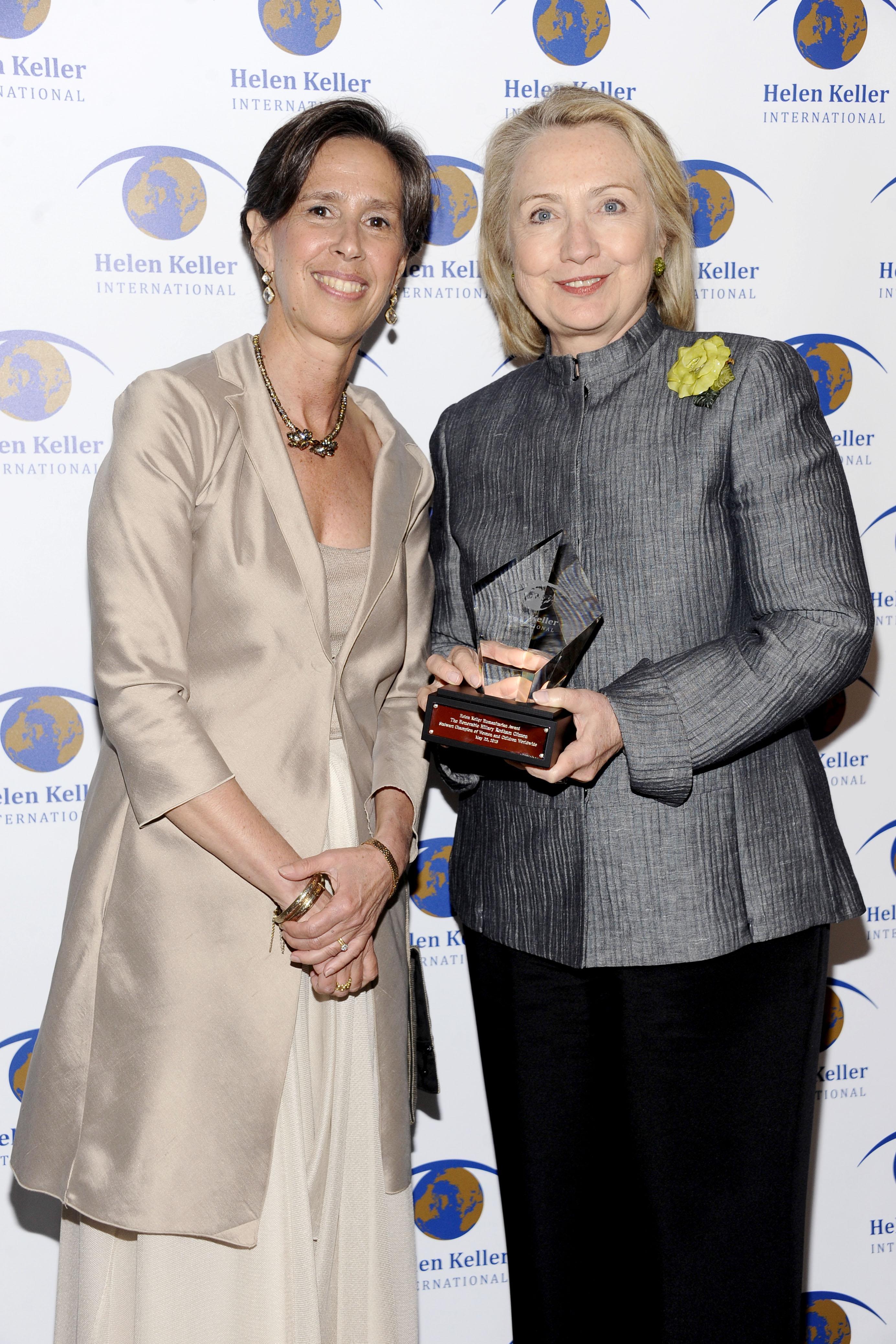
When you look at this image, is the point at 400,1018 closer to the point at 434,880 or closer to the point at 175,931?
the point at 175,931

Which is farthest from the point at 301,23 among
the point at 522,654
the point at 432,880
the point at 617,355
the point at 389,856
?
the point at 432,880

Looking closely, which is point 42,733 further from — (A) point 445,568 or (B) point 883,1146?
(B) point 883,1146

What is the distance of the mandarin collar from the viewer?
72.1 inches

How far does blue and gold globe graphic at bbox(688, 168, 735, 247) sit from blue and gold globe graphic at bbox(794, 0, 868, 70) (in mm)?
320

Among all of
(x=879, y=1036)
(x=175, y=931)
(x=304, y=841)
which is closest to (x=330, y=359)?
(x=304, y=841)

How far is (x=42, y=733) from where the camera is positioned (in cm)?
238

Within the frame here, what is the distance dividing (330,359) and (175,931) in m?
0.95

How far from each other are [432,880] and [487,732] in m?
1.02

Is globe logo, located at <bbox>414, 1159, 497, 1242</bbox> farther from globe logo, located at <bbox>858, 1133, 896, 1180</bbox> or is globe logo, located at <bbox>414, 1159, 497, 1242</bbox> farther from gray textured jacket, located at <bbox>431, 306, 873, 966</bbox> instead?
gray textured jacket, located at <bbox>431, 306, 873, 966</bbox>

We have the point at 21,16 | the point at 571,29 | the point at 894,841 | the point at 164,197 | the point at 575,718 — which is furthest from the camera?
the point at 894,841

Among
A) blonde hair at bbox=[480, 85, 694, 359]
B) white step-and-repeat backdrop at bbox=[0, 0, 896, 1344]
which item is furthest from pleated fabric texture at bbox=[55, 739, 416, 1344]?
blonde hair at bbox=[480, 85, 694, 359]

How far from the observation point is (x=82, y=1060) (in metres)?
1.79

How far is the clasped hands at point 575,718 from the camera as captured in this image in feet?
5.39

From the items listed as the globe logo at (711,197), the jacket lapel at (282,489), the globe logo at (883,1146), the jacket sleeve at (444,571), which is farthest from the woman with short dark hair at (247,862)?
the globe logo at (883,1146)
